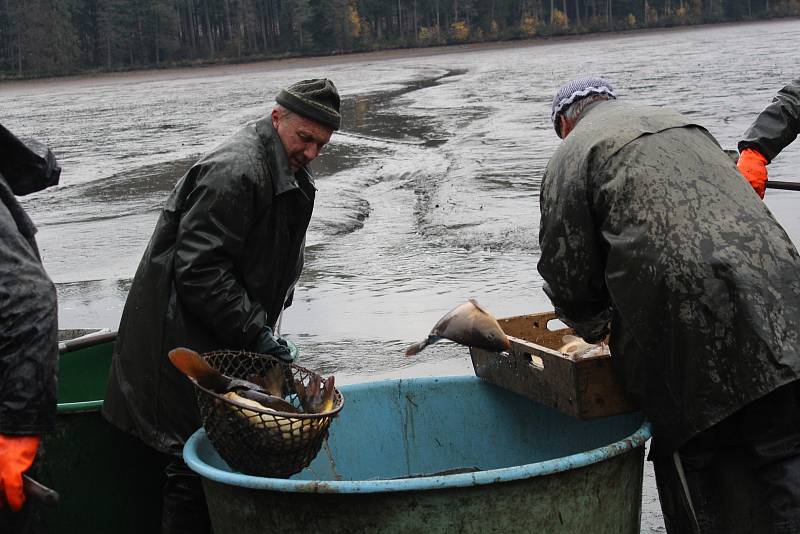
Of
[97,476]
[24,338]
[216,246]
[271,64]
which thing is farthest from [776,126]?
[271,64]

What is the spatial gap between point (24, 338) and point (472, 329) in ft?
4.92

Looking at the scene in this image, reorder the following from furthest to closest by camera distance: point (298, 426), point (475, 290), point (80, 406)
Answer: point (475, 290), point (80, 406), point (298, 426)

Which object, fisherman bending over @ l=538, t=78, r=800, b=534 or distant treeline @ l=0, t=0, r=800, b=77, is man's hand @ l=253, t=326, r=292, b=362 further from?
distant treeline @ l=0, t=0, r=800, b=77

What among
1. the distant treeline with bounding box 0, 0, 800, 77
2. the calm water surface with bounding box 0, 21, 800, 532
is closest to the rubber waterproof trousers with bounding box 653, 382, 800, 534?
the calm water surface with bounding box 0, 21, 800, 532

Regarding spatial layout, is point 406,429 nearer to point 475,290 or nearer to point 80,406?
point 80,406

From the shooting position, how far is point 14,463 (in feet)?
10.00

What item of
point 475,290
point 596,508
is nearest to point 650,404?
point 596,508

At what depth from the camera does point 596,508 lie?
3.36 metres

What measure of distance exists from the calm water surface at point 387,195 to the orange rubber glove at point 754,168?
4.90ft

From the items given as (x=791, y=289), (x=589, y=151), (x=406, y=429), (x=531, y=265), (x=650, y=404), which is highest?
(x=589, y=151)

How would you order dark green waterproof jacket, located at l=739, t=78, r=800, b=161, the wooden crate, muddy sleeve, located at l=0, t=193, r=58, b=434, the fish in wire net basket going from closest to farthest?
muddy sleeve, located at l=0, t=193, r=58, b=434
the fish in wire net basket
the wooden crate
dark green waterproof jacket, located at l=739, t=78, r=800, b=161

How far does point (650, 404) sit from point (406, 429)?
1.06m

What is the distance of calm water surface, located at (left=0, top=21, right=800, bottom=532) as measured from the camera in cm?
868

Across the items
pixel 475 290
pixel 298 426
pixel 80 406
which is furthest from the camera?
pixel 475 290
